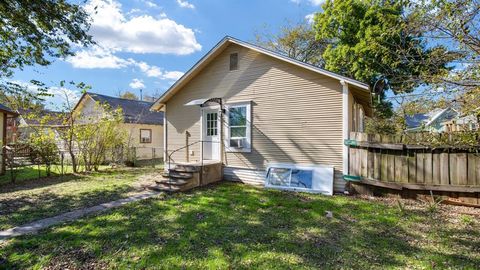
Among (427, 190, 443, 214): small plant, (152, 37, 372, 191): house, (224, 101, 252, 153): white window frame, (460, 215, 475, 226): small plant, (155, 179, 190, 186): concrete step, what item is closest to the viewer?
(460, 215, 475, 226): small plant

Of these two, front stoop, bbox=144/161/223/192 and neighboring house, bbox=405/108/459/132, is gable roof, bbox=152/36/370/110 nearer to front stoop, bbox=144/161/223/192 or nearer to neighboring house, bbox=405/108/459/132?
neighboring house, bbox=405/108/459/132

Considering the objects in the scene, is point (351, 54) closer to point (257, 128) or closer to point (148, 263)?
point (257, 128)

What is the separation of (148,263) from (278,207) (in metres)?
3.40

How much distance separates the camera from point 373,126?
16.6m

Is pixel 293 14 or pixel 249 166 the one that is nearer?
pixel 249 166

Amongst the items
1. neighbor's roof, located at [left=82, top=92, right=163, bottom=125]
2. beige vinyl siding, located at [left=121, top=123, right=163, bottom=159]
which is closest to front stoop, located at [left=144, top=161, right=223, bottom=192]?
beige vinyl siding, located at [left=121, top=123, right=163, bottom=159]

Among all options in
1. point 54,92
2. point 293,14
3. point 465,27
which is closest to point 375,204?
point 465,27

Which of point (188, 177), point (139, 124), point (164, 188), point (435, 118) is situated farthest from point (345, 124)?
point (139, 124)

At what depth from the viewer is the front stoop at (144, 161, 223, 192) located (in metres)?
8.02

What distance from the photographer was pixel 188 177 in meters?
8.24

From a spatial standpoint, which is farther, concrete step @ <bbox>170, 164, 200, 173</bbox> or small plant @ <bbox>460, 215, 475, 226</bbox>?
concrete step @ <bbox>170, 164, 200, 173</bbox>

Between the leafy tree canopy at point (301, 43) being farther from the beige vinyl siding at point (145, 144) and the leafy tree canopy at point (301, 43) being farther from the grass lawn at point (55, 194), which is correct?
the grass lawn at point (55, 194)

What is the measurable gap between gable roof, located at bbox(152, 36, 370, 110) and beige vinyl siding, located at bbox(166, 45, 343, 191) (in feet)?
0.73

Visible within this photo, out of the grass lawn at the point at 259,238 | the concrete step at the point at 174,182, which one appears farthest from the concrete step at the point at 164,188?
the grass lawn at the point at 259,238
